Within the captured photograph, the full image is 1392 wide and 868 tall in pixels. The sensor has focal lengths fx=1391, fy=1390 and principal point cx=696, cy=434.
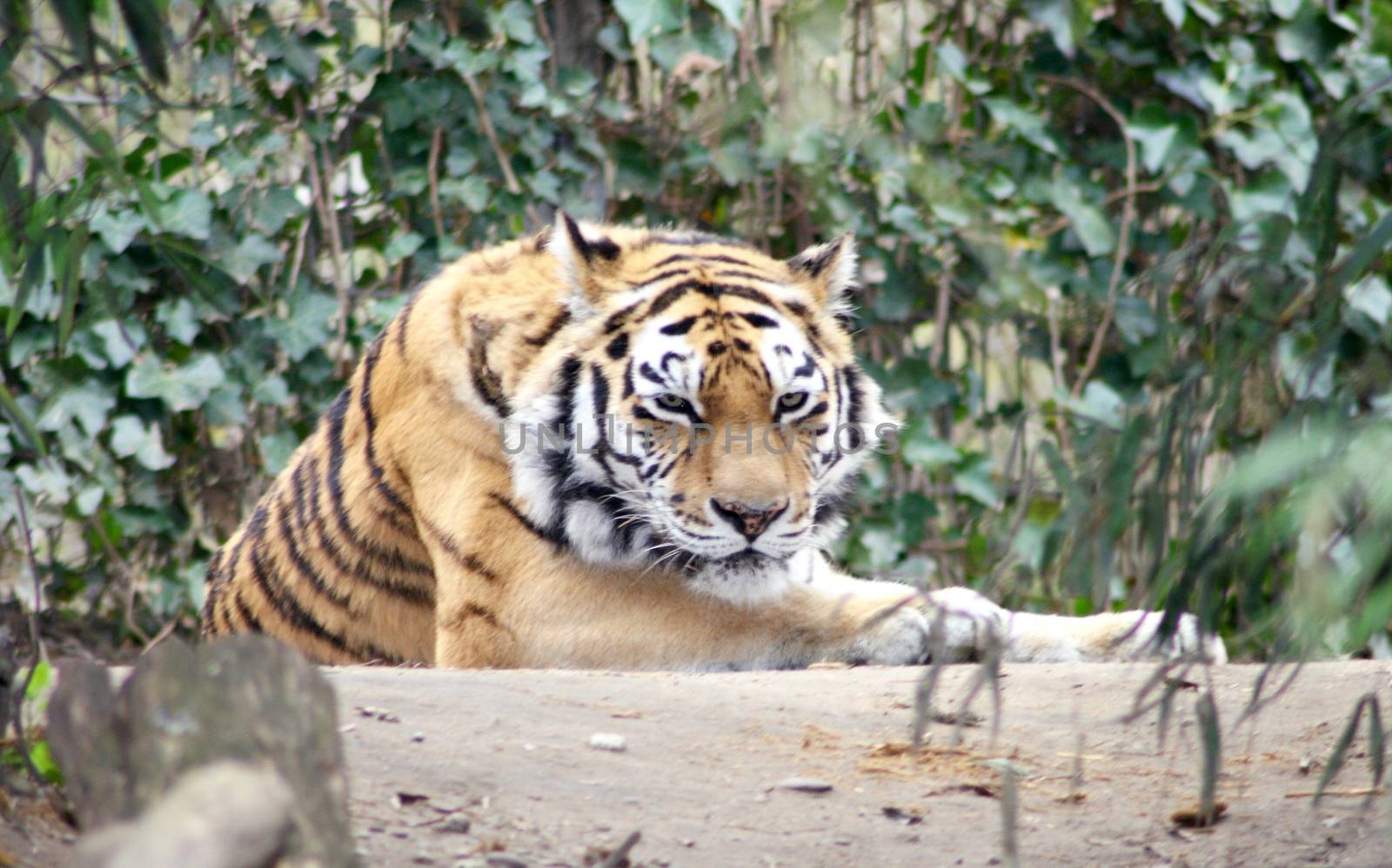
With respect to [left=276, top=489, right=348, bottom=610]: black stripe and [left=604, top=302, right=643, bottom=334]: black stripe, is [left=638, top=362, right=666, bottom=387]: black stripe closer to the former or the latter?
[left=604, top=302, right=643, bottom=334]: black stripe

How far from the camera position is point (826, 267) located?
11.5ft

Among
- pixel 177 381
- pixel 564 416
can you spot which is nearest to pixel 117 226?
pixel 177 381

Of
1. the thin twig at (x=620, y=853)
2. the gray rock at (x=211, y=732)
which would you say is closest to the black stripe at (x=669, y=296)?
the thin twig at (x=620, y=853)

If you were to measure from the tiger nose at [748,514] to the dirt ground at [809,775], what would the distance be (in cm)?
38

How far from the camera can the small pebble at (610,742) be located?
2242 millimetres

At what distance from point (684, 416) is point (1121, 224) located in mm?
2923

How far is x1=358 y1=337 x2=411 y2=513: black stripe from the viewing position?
Answer: 3504 millimetres

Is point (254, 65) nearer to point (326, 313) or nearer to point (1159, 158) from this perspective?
point (326, 313)

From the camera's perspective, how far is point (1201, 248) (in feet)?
7.02

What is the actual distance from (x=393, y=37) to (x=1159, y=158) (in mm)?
2884

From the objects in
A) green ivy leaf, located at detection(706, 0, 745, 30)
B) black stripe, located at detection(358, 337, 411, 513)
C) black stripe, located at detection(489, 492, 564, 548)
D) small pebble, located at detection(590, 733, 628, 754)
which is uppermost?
green ivy leaf, located at detection(706, 0, 745, 30)

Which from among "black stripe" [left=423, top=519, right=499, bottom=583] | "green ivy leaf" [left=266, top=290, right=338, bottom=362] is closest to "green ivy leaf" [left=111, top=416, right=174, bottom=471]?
"green ivy leaf" [left=266, top=290, right=338, bottom=362]

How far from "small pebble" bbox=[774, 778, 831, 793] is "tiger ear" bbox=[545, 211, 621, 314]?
1.48m

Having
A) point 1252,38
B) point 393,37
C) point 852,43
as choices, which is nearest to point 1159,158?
point 1252,38
